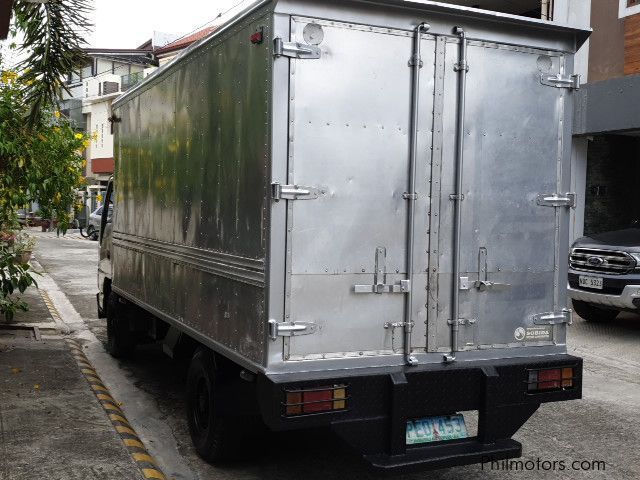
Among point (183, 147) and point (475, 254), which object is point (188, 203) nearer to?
point (183, 147)

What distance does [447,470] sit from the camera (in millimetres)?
5246

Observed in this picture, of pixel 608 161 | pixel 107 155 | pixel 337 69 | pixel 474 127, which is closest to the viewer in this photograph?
pixel 337 69

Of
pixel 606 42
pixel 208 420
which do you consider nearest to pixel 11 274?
pixel 208 420

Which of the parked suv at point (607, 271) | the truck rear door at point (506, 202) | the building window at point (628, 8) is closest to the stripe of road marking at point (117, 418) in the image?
the truck rear door at point (506, 202)

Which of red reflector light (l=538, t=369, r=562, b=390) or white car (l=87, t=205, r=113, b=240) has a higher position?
red reflector light (l=538, t=369, r=562, b=390)

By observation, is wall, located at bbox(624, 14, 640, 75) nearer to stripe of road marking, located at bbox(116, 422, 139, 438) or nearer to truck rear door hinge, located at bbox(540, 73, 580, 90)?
truck rear door hinge, located at bbox(540, 73, 580, 90)

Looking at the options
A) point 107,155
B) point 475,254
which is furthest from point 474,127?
point 107,155

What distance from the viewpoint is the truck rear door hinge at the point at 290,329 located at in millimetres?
4129

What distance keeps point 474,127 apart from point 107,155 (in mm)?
46698

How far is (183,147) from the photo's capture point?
579cm

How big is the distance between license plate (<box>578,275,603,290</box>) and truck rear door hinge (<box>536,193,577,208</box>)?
5811 millimetres

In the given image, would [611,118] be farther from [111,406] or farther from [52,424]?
[52,424]

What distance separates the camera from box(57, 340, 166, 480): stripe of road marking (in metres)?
4.96

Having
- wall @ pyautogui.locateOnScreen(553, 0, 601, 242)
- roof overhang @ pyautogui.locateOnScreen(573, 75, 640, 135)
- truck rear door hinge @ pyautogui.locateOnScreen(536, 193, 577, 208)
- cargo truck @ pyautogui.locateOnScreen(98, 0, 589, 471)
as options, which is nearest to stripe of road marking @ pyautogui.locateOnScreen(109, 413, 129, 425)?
cargo truck @ pyautogui.locateOnScreen(98, 0, 589, 471)
